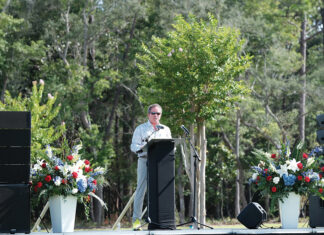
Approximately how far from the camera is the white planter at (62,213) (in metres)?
6.43

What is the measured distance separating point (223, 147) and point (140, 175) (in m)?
20.1

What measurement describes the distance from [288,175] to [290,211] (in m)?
0.45

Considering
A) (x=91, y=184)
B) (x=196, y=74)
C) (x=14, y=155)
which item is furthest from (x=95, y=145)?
(x=14, y=155)

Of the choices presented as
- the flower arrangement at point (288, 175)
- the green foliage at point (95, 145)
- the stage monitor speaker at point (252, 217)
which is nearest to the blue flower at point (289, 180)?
the flower arrangement at point (288, 175)

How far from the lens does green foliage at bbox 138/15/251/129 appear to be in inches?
518

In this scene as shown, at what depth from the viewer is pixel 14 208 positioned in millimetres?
5746

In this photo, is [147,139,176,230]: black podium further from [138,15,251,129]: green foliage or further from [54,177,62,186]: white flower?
[138,15,251,129]: green foliage

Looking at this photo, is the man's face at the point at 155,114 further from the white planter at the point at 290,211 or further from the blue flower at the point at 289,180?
the white planter at the point at 290,211

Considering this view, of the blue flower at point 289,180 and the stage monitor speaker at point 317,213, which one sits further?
the stage monitor speaker at point 317,213

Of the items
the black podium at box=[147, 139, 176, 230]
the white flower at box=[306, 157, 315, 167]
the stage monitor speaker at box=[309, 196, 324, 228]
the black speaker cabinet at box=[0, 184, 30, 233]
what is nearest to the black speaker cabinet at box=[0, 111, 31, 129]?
the black speaker cabinet at box=[0, 184, 30, 233]

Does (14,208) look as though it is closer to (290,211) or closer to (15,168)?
(15,168)

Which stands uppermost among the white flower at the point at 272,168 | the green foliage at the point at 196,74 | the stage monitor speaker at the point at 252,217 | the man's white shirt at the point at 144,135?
the green foliage at the point at 196,74

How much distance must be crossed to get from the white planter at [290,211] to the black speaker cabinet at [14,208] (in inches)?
122

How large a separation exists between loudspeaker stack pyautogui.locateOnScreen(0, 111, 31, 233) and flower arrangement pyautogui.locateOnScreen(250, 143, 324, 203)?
9.99 ft
